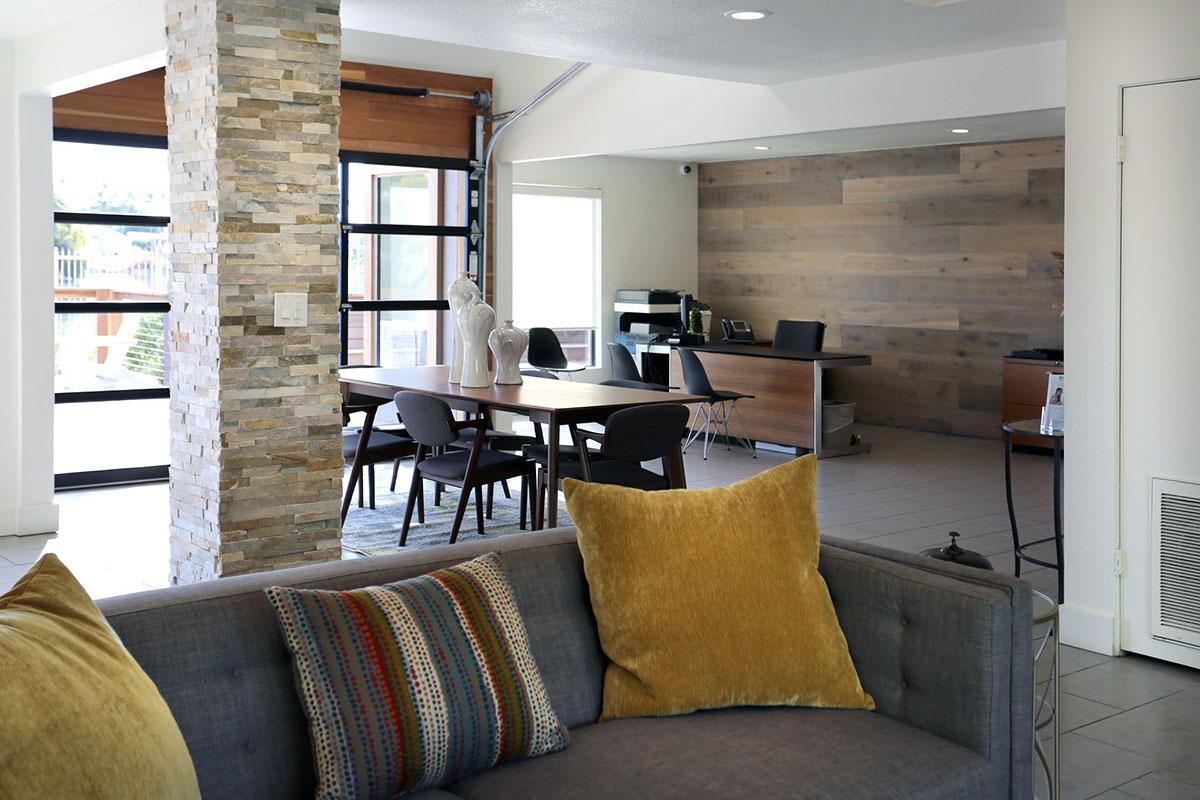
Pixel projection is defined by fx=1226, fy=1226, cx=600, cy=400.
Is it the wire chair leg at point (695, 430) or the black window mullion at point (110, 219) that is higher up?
the black window mullion at point (110, 219)

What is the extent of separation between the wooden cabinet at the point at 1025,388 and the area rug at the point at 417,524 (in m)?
4.18

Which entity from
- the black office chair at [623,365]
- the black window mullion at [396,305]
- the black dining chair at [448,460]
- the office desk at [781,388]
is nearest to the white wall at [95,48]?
the black dining chair at [448,460]

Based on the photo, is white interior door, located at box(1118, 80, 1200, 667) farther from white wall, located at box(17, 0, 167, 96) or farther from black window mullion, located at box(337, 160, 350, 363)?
black window mullion, located at box(337, 160, 350, 363)

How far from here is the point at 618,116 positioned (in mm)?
8039

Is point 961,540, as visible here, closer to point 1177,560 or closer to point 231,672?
point 1177,560

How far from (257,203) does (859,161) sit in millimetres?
7847

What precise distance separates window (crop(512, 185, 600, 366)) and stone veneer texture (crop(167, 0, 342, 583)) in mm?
7020

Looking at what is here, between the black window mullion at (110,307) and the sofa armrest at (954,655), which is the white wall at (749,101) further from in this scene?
the sofa armrest at (954,655)

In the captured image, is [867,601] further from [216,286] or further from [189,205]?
[189,205]

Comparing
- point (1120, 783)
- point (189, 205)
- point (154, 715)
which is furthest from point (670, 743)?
point (189, 205)

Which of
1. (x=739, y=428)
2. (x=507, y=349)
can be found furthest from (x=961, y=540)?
(x=739, y=428)

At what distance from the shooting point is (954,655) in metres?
2.40

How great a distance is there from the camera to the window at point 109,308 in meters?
7.61

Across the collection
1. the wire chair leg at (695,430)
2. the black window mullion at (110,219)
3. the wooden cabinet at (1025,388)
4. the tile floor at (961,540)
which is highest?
the black window mullion at (110,219)
